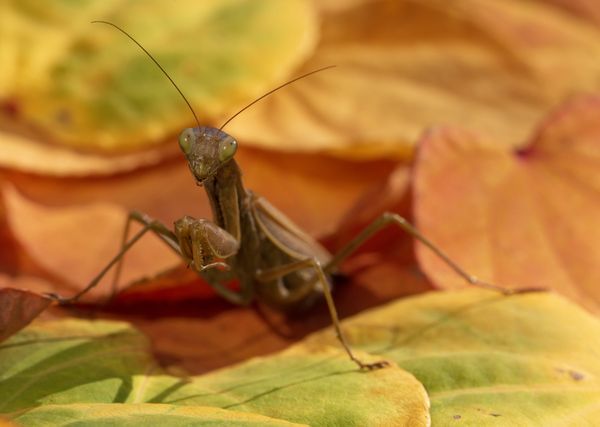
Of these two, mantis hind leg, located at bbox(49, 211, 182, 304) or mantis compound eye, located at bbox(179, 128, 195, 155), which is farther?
mantis hind leg, located at bbox(49, 211, 182, 304)

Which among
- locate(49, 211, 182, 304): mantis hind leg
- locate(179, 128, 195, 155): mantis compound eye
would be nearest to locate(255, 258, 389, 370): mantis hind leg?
locate(49, 211, 182, 304): mantis hind leg

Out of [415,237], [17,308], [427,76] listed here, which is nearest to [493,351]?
[415,237]

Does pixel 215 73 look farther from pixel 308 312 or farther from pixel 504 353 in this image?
pixel 504 353

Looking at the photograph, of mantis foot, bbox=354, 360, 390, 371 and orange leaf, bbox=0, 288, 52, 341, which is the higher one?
orange leaf, bbox=0, 288, 52, 341

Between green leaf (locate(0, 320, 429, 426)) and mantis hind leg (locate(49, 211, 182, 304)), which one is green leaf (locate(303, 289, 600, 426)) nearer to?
green leaf (locate(0, 320, 429, 426))

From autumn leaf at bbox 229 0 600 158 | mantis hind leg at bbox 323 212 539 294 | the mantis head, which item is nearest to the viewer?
the mantis head

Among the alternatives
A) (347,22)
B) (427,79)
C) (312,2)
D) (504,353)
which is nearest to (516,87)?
(427,79)

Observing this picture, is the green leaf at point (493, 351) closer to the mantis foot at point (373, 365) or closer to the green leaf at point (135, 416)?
the mantis foot at point (373, 365)
